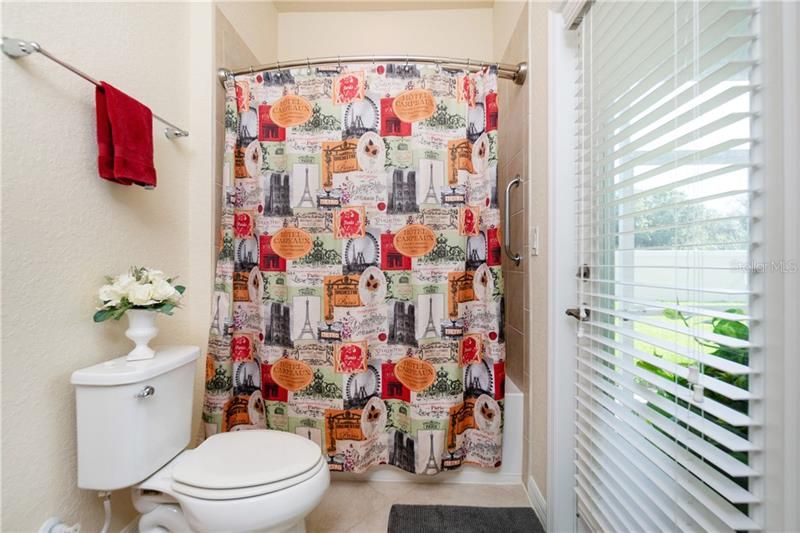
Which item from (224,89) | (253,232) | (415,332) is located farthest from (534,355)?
(224,89)

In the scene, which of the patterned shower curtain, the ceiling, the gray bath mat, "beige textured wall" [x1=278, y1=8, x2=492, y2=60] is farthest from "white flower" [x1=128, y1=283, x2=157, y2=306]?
the ceiling

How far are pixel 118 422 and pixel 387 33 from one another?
2.58 m

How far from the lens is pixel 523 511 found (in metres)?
1.47

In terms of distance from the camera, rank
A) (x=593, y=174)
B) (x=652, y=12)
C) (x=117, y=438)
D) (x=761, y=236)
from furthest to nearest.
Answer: (x=593, y=174) < (x=117, y=438) < (x=652, y=12) < (x=761, y=236)

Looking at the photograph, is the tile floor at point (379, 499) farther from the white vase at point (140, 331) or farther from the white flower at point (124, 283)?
the white flower at point (124, 283)

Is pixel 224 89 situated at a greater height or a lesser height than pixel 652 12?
greater

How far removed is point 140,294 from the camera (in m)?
1.12

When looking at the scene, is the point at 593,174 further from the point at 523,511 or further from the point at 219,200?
the point at 219,200

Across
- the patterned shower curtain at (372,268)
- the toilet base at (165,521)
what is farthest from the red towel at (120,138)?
the toilet base at (165,521)

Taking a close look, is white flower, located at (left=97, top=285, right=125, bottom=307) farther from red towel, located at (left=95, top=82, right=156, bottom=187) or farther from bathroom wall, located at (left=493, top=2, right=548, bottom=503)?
bathroom wall, located at (left=493, top=2, right=548, bottom=503)

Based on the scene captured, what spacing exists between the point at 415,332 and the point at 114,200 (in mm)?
1269

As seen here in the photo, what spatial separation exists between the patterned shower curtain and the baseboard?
0.18m

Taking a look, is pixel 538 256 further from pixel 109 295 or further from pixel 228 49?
pixel 228 49

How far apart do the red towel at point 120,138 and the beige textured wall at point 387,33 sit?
1.57 m
